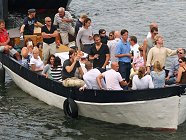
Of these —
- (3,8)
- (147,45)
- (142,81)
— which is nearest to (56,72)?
(147,45)

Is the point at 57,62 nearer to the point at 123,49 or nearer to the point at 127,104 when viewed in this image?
the point at 123,49

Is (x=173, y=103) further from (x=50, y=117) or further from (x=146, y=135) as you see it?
(x=50, y=117)

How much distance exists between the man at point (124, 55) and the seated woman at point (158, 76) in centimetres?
119

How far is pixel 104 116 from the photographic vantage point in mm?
13992

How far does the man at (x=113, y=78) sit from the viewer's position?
528 inches

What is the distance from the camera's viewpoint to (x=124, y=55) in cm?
1440

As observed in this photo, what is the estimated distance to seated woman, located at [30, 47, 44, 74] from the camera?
1573 centimetres

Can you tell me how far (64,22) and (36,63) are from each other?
2208 millimetres

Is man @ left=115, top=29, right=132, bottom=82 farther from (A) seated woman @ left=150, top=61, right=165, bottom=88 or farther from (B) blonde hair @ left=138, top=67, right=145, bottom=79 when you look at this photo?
(B) blonde hair @ left=138, top=67, right=145, bottom=79

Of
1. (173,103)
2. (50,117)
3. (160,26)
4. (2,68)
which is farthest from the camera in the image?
(160,26)

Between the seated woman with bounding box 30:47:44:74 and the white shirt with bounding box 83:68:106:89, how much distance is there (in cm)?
245

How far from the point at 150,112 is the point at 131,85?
1565mm

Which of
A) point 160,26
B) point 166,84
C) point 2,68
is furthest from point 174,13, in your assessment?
point 166,84

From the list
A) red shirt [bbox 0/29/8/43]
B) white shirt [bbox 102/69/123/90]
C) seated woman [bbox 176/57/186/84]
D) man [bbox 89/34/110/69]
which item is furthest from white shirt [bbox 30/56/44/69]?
seated woman [bbox 176/57/186/84]
